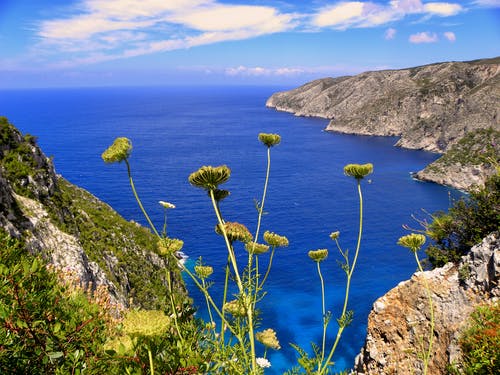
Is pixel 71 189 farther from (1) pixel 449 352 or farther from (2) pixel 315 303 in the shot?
(1) pixel 449 352

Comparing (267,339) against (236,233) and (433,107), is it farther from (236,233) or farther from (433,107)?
(433,107)

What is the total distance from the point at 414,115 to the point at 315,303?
142528 millimetres

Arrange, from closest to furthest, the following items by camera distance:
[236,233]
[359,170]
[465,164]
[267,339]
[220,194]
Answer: [220,194] < [236,233] < [359,170] < [267,339] < [465,164]

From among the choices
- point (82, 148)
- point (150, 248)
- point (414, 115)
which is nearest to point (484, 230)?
point (150, 248)

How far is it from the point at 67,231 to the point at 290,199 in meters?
62.4

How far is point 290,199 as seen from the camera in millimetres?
83562

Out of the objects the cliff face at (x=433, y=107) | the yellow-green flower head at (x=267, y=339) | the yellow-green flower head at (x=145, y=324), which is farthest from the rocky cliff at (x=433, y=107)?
the yellow-green flower head at (x=145, y=324)

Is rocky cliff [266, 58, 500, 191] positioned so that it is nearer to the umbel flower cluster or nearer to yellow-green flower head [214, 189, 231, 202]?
the umbel flower cluster

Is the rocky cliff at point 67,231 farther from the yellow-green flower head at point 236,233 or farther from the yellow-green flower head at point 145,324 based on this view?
the yellow-green flower head at point 145,324

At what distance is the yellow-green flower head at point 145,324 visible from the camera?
2945mm

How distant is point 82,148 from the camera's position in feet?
422

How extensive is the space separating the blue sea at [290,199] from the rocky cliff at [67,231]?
450 inches

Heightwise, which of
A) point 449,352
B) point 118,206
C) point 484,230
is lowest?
point 118,206

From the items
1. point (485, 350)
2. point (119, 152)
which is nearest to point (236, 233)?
point (119, 152)
